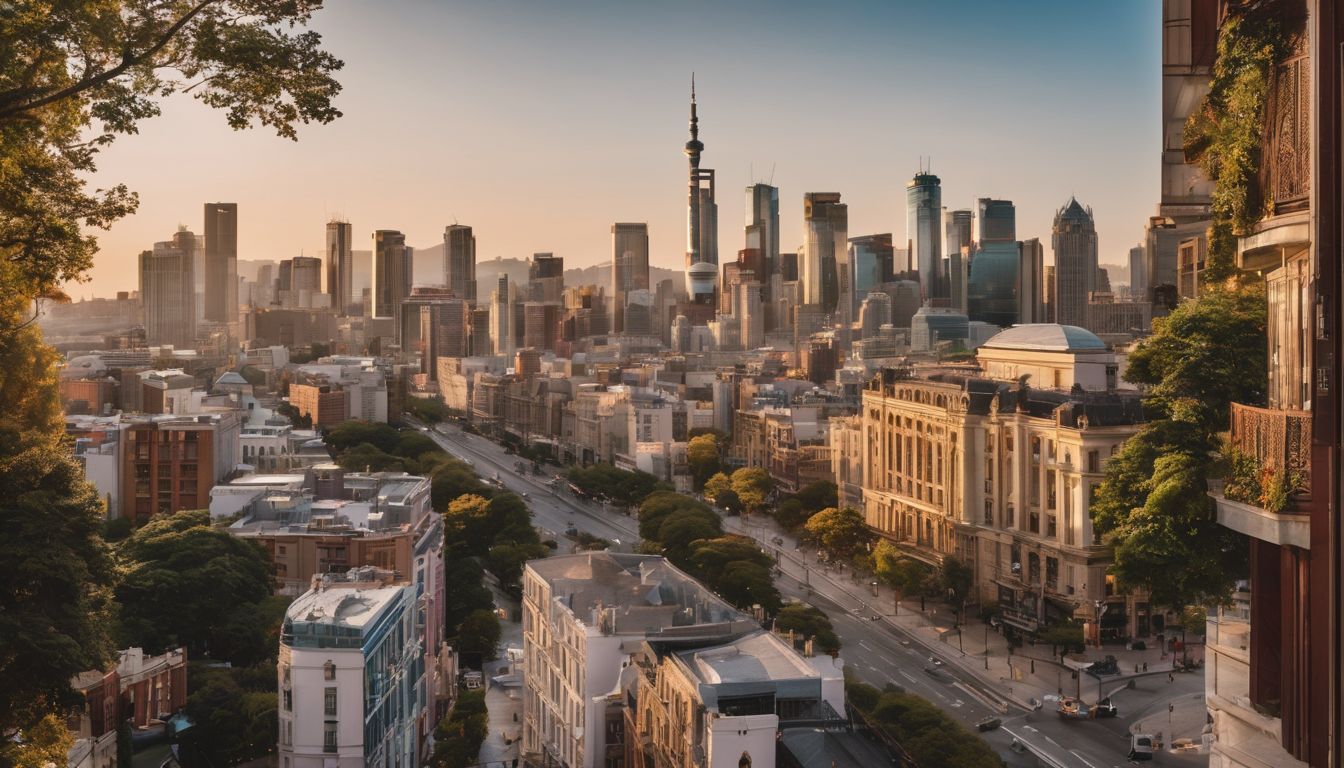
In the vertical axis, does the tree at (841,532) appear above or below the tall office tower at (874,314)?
below

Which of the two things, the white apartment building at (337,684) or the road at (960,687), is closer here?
the white apartment building at (337,684)

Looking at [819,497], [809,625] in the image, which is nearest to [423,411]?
[819,497]

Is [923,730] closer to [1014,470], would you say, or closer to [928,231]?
[1014,470]

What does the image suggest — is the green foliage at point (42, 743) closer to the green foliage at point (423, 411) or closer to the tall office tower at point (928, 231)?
the green foliage at point (423, 411)

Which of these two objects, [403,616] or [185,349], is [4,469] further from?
[185,349]

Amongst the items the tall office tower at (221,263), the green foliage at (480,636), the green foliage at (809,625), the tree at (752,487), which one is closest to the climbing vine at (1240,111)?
the green foliage at (809,625)

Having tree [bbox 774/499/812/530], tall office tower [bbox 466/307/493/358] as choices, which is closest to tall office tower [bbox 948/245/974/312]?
tall office tower [bbox 466/307/493/358]
